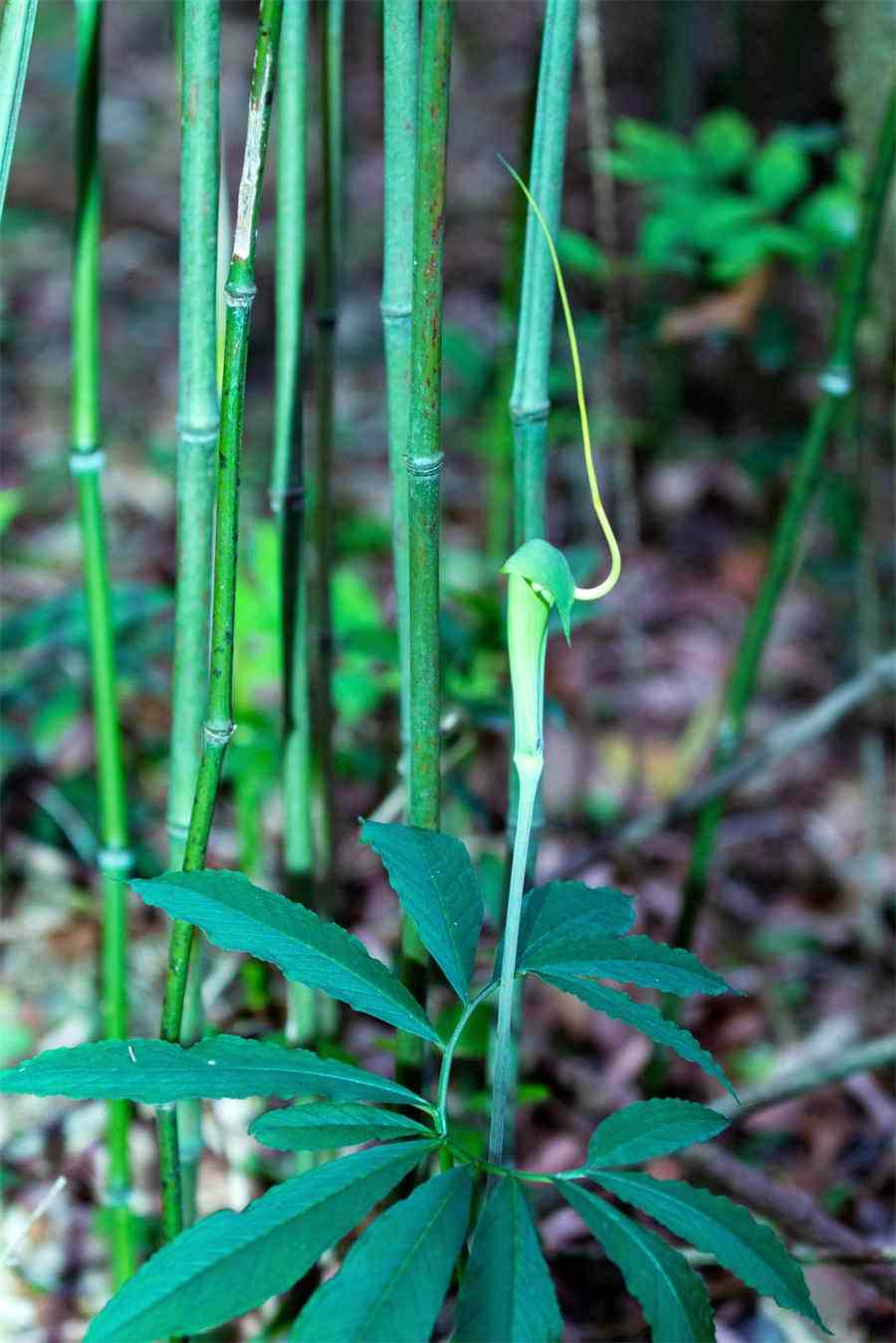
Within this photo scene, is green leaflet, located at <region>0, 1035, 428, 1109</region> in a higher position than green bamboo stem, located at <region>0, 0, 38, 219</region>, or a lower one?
lower

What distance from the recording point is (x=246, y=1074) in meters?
0.76

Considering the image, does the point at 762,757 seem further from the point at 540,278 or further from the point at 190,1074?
the point at 190,1074

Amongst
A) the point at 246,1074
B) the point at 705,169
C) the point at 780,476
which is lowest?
the point at 246,1074

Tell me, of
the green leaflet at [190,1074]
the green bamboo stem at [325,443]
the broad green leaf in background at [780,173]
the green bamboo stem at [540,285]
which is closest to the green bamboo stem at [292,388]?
the green bamboo stem at [325,443]

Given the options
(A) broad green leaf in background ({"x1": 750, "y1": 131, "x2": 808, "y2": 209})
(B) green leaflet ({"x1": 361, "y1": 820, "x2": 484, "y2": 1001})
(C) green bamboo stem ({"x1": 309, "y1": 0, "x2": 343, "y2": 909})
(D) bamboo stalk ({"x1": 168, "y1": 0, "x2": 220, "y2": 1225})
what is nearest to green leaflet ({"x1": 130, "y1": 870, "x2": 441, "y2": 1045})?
(B) green leaflet ({"x1": 361, "y1": 820, "x2": 484, "y2": 1001})

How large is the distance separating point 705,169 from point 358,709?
956 millimetres

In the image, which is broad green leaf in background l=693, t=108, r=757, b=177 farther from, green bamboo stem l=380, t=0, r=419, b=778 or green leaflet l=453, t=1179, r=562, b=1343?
green leaflet l=453, t=1179, r=562, b=1343

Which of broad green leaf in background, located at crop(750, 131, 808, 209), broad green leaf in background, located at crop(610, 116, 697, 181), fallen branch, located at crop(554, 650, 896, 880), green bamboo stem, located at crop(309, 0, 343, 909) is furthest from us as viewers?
broad green leaf in background, located at crop(610, 116, 697, 181)

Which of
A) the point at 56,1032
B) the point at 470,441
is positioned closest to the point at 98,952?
the point at 56,1032

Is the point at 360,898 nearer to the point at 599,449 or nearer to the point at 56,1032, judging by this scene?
the point at 56,1032

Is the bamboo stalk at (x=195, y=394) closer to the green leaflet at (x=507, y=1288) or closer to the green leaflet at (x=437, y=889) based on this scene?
the green leaflet at (x=437, y=889)

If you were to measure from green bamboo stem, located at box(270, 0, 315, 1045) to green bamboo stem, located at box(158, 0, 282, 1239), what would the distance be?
0.27 metres

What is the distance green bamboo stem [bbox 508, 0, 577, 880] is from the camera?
0.88m

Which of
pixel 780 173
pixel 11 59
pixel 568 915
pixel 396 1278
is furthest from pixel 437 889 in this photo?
pixel 780 173
